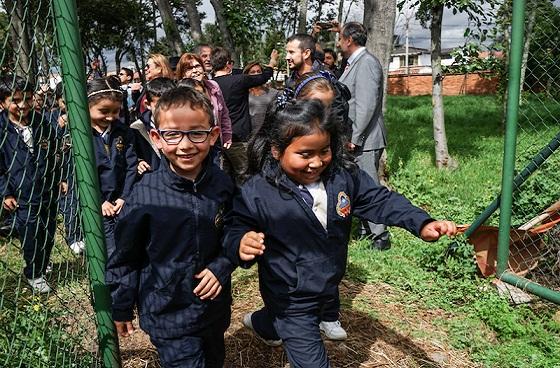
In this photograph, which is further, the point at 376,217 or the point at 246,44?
the point at 246,44

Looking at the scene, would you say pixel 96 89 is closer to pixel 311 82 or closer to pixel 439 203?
pixel 311 82

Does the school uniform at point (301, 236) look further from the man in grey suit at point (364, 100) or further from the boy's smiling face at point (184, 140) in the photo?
the man in grey suit at point (364, 100)

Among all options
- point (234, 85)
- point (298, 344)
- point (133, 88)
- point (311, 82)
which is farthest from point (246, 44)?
point (298, 344)

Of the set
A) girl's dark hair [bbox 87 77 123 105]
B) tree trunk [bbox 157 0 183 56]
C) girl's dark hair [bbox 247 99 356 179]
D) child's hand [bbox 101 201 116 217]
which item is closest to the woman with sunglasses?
girl's dark hair [bbox 87 77 123 105]

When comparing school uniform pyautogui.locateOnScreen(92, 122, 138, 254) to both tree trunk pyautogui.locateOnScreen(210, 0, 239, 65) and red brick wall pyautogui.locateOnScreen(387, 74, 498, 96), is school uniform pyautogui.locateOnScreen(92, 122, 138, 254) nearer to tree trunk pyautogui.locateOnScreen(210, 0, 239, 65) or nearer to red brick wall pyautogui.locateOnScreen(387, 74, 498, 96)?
tree trunk pyautogui.locateOnScreen(210, 0, 239, 65)

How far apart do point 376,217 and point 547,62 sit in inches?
78.1

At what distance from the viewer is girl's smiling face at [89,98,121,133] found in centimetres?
326

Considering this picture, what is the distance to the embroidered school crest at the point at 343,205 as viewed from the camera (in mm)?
2205

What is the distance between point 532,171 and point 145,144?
270 centimetres

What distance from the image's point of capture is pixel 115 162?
342cm

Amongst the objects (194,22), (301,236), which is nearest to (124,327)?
(301,236)

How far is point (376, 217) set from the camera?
229cm

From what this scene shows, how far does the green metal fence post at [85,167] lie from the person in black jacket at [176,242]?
0.06 m

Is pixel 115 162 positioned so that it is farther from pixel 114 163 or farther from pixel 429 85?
pixel 429 85
